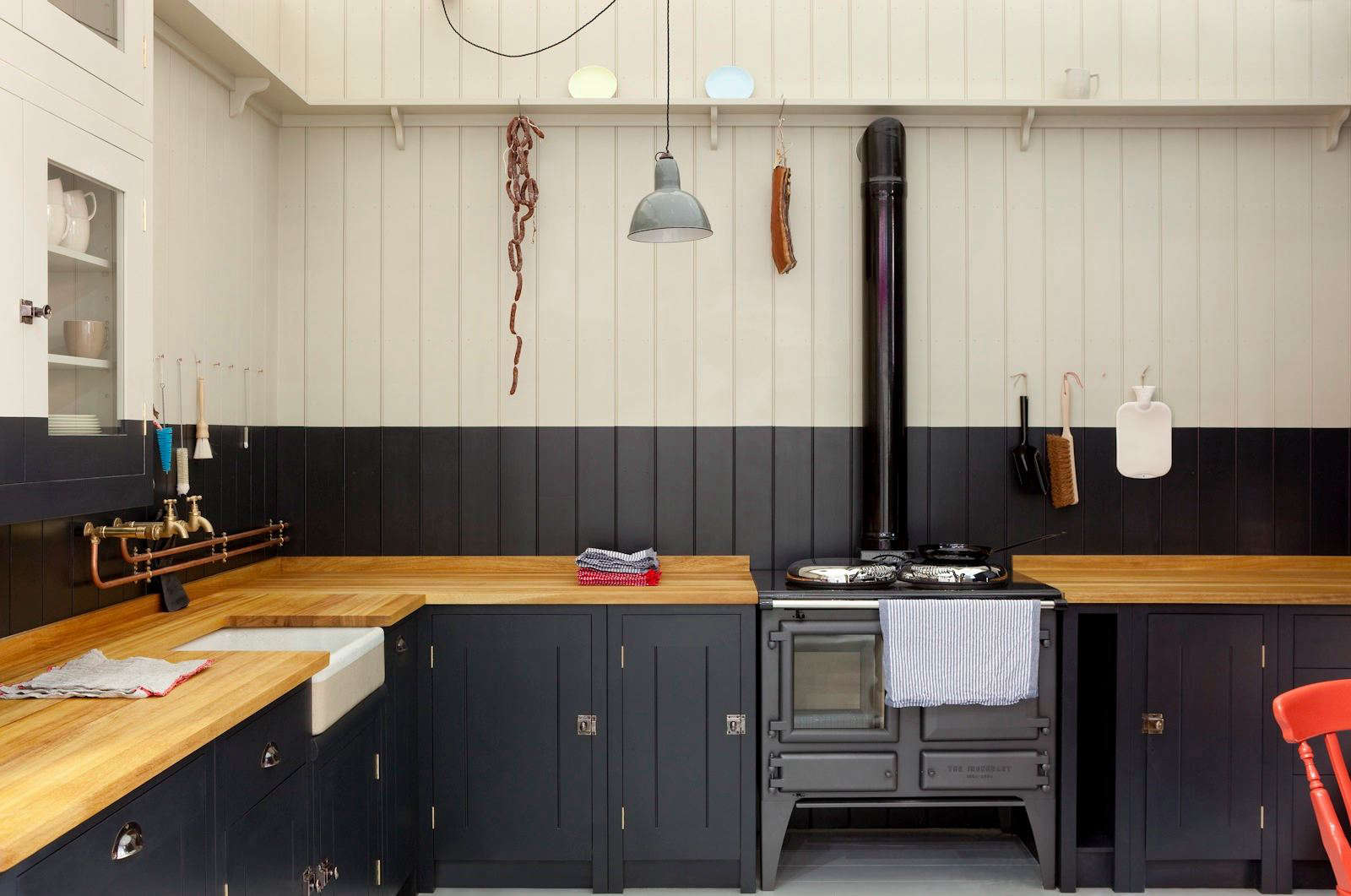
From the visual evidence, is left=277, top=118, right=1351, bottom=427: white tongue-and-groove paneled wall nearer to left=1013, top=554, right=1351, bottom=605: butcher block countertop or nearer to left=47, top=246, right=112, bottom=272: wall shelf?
left=1013, top=554, right=1351, bottom=605: butcher block countertop

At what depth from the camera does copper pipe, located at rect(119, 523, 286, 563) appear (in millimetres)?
2551

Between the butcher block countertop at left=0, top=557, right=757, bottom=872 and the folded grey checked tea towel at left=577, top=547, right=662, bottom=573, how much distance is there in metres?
0.09

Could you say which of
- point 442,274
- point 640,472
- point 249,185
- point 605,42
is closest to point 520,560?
point 640,472

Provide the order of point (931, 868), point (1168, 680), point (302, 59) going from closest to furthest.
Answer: point (1168, 680), point (931, 868), point (302, 59)

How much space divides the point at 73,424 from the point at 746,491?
2267mm

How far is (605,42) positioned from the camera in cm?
360

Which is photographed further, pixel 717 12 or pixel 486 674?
pixel 717 12

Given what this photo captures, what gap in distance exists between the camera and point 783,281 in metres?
3.61

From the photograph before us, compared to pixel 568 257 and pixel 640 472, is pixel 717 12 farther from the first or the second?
pixel 640 472

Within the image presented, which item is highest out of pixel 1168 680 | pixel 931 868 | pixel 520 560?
pixel 520 560

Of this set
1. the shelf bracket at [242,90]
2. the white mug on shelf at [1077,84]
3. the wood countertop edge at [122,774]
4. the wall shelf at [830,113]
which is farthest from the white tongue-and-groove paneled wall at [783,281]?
the wood countertop edge at [122,774]

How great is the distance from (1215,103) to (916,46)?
1082 mm

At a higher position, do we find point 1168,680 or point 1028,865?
point 1168,680

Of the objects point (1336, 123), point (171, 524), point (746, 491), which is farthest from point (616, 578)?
point (1336, 123)
